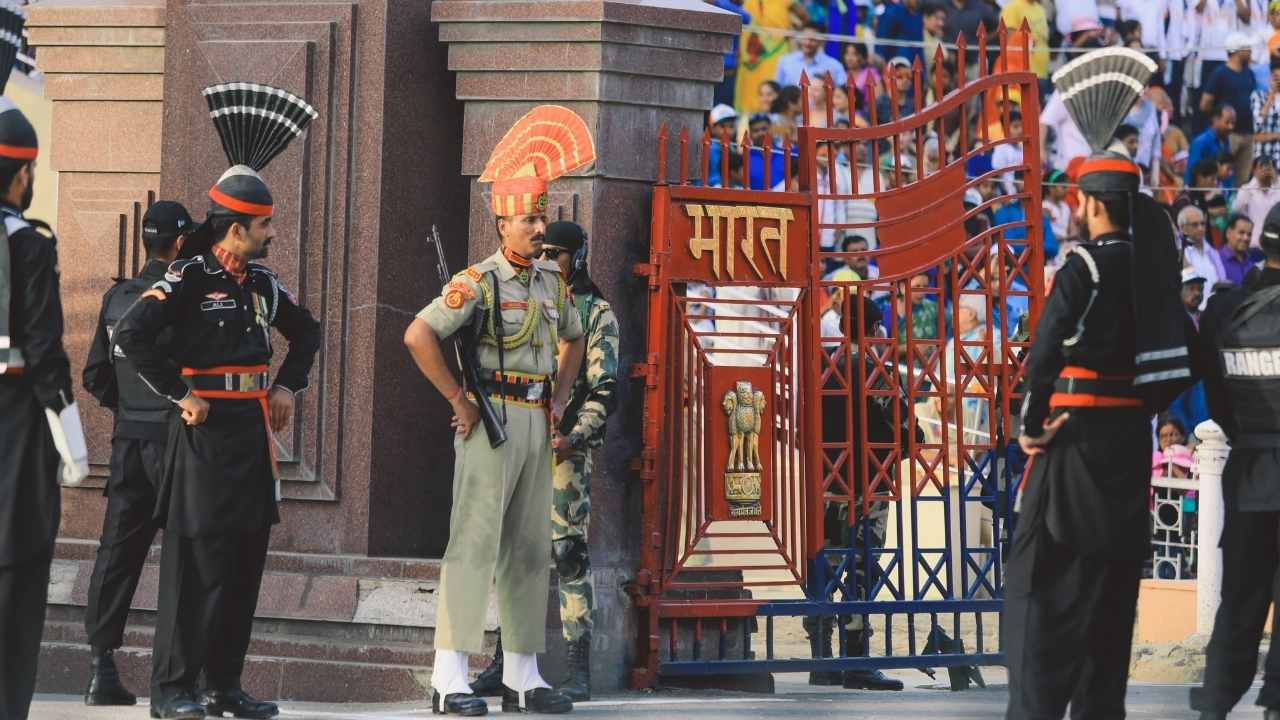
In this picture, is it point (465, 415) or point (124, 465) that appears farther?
point (124, 465)

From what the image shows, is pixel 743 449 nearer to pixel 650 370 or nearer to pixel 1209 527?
pixel 650 370

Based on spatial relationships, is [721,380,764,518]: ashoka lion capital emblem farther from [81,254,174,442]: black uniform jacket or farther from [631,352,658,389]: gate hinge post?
[81,254,174,442]: black uniform jacket

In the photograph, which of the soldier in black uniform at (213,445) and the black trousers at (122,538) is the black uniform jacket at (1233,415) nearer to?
the soldier in black uniform at (213,445)

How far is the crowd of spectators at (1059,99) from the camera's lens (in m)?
17.3

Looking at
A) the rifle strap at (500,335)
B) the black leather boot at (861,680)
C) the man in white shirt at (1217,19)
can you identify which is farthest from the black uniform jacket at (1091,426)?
the man in white shirt at (1217,19)

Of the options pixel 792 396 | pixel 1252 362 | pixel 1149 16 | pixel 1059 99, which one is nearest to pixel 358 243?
pixel 792 396

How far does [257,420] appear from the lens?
7664 mm

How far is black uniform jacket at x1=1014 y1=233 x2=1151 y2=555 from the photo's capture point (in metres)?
6.98

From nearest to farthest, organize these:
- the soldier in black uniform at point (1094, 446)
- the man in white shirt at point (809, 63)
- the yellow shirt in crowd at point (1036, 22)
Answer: the soldier in black uniform at point (1094, 446), the man in white shirt at point (809, 63), the yellow shirt in crowd at point (1036, 22)

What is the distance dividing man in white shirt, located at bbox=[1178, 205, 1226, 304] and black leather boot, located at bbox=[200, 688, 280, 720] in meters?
11.9

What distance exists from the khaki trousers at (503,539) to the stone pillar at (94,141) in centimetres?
285

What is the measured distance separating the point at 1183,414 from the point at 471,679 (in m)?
9.37

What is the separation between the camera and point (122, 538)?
8.40m

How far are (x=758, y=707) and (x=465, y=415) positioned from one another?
176 centimetres
